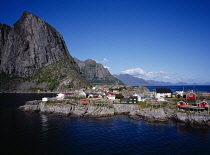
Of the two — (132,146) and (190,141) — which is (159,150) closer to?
(132,146)

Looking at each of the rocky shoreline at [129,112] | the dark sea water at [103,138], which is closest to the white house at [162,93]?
the rocky shoreline at [129,112]

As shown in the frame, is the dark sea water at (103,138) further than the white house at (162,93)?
No

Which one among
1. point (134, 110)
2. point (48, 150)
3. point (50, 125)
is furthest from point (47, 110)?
point (48, 150)

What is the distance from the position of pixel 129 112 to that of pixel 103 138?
35.2 metres

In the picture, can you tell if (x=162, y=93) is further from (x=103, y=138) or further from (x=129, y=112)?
(x=103, y=138)

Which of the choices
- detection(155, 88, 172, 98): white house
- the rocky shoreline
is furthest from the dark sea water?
detection(155, 88, 172, 98): white house

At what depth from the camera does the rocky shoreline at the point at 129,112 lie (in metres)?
63.5

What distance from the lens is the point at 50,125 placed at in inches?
2341

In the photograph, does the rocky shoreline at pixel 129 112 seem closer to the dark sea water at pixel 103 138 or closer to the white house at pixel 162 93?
the dark sea water at pixel 103 138

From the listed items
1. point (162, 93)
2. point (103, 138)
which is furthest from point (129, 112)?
point (162, 93)

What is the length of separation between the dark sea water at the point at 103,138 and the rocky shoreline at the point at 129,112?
6016mm

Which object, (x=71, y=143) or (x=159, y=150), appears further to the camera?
(x=71, y=143)

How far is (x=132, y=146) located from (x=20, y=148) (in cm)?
2676

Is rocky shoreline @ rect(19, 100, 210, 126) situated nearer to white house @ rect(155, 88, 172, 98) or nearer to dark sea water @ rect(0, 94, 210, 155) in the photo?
dark sea water @ rect(0, 94, 210, 155)
